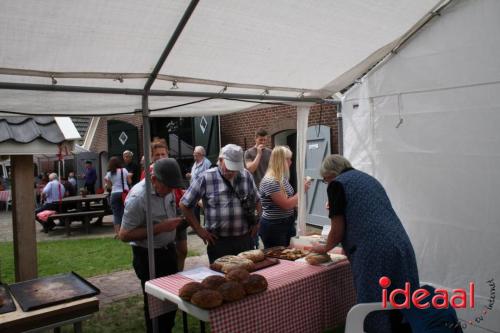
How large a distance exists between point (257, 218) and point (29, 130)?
303 cm

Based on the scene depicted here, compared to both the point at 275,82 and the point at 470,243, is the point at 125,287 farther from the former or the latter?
the point at 470,243

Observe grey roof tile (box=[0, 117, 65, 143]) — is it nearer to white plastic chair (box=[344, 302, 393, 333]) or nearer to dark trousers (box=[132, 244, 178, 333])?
dark trousers (box=[132, 244, 178, 333])

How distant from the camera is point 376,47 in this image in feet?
10.8

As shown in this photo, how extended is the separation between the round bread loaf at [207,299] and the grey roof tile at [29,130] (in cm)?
334

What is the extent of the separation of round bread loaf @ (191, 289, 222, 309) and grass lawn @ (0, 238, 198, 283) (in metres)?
4.19

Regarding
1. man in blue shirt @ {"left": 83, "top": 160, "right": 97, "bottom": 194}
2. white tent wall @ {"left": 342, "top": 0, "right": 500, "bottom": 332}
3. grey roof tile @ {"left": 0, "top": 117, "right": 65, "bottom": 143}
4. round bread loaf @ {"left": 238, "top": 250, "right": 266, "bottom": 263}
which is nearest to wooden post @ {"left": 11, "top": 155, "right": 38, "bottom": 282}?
grey roof tile @ {"left": 0, "top": 117, "right": 65, "bottom": 143}

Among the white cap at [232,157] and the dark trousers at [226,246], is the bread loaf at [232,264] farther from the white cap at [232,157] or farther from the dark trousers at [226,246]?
the white cap at [232,157]

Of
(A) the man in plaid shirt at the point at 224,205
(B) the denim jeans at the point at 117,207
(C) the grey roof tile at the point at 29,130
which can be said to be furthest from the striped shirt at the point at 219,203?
(B) the denim jeans at the point at 117,207

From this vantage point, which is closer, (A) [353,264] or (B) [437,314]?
(B) [437,314]

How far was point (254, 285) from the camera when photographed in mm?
2287

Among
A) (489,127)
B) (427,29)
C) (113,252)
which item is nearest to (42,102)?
(427,29)

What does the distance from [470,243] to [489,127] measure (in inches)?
34.4

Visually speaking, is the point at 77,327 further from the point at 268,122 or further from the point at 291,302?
the point at 268,122

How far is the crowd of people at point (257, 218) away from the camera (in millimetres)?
2395
